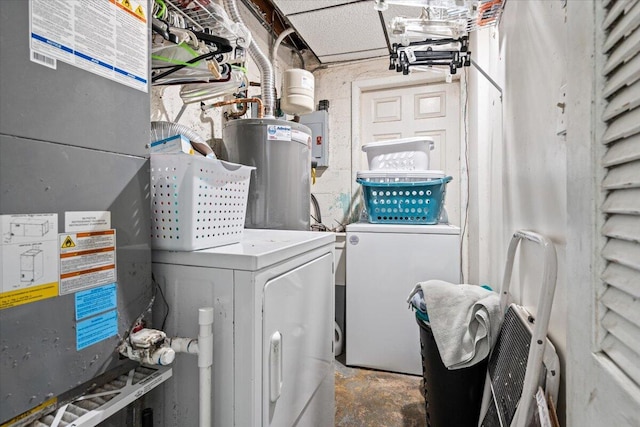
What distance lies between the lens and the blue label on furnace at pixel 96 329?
1.96 ft

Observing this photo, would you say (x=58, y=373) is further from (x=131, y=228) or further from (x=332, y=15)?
(x=332, y=15)

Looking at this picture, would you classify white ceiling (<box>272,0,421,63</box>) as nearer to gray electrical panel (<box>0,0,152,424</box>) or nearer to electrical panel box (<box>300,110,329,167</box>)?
electrical panel box (<box>300,110,329,167</box>)

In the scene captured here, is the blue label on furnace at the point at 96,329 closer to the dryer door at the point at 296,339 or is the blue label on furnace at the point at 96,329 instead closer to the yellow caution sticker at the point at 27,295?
the yellow caution sticker at the point at 27,295

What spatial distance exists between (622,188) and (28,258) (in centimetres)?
95

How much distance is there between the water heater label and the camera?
60.1 inches

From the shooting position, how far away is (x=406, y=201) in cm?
210

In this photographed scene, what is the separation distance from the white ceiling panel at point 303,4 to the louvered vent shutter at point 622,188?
1.87 meters

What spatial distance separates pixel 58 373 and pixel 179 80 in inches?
40.6

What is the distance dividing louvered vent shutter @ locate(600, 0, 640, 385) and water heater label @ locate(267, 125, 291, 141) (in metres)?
1.25

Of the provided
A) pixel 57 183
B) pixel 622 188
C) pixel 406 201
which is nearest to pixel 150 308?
pixel 57 183

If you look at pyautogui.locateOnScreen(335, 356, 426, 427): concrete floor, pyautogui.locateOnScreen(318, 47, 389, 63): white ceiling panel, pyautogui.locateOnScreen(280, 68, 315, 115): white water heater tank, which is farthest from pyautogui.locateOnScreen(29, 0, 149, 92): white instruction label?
pyautogui.locateOnScreen(318, 47, 389, 63): white ceiling panel

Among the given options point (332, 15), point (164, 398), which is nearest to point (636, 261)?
point (164, 398)

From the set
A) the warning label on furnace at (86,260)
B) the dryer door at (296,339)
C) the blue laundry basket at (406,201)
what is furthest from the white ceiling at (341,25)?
the warning label on furnace at (86,260)

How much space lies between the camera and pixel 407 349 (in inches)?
79.3
